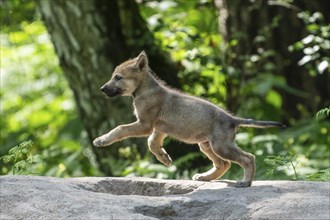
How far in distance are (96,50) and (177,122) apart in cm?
448

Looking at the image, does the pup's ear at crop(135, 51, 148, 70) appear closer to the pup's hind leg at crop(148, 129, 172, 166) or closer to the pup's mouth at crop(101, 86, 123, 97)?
the pup's mouth at crop(101, 86, 123, 97)

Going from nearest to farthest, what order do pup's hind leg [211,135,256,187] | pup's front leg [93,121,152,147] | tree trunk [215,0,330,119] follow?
1. pup's hind leg [211,135,256,187]
2. pup's front leg [93,121,152,147]
3. tree trunk [215,0,330,119]

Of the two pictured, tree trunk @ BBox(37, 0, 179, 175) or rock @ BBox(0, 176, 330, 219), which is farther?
tree trunk @ BBox(37, 0, 179, 175)

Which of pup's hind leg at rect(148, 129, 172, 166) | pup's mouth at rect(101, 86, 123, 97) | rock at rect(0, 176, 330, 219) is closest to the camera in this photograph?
rock at rect(0, 176, 330, 219)

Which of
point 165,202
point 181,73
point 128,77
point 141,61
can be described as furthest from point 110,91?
point 181,73

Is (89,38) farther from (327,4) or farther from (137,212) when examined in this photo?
(137,212)

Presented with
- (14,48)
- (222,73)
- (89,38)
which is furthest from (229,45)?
(14,48)

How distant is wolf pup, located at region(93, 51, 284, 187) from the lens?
7.00m

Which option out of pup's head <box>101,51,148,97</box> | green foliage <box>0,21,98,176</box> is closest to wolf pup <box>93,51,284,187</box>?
pup's head <box>101,51,148,97</box>

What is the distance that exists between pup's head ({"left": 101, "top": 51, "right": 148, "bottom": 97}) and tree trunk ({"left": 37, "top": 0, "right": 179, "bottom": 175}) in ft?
12.1

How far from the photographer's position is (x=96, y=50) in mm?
11625

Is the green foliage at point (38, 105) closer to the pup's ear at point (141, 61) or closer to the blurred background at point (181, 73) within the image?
the blurred background at point (181, 73)

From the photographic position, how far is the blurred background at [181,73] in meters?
11.1

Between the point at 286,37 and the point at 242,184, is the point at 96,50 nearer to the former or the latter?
the point at 286,37
